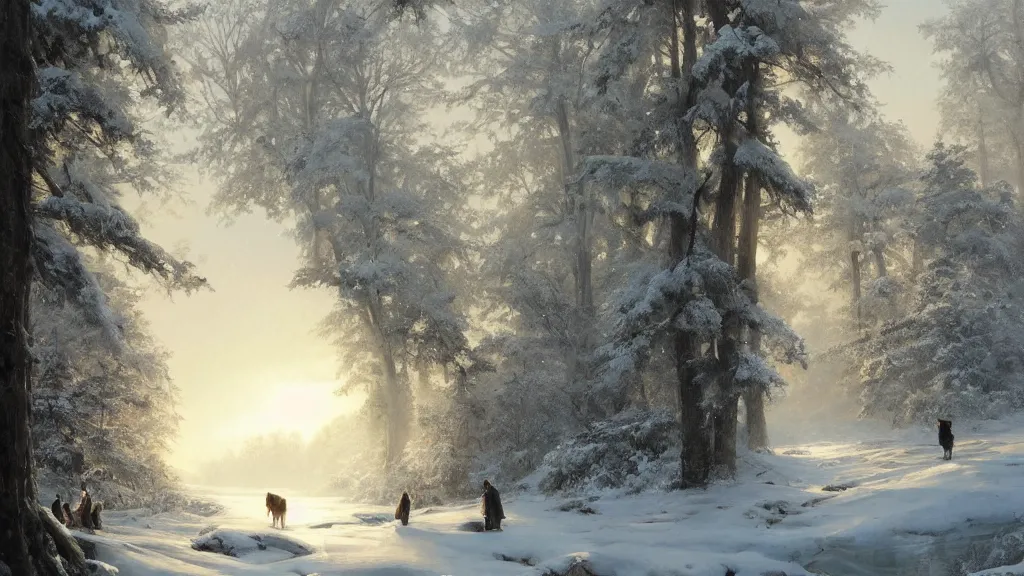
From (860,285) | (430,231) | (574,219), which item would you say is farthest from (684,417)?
(860,285)

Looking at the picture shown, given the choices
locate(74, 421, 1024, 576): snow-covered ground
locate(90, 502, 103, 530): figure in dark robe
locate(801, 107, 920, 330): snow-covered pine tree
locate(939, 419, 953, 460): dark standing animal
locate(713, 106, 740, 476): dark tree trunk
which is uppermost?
locate(801, 107, 920, 330): snow-covered pine tree

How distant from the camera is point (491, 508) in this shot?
13.9 m

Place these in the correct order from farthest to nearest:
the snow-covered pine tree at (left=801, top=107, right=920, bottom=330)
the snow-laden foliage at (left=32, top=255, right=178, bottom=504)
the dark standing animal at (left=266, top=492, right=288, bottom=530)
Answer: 1. the snow-covered pine tree at (left=801, top=107, right=920, bottom=330)
2. the snow-laden foliage at (left=32, top=255, right=178, bottom=504)
3. the dark standing animal at (left=266, top=492, right=288, bottom=530)

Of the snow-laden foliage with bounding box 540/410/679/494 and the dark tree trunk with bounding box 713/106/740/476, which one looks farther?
the snow-laden foliage with bounding box 540/410/679/494

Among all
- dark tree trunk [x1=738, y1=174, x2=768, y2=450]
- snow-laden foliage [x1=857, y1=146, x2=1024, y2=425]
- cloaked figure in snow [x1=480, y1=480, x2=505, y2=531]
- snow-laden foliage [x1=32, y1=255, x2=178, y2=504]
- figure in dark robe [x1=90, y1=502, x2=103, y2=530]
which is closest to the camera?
figure in dark robe [x1=90, y1=502, x2=103, y2=530]

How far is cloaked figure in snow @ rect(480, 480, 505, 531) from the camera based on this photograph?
13.8m

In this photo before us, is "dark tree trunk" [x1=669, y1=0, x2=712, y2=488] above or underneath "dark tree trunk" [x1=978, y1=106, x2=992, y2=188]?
underneath

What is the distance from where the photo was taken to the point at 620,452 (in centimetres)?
1848

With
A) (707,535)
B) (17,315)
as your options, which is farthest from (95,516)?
(707,535)

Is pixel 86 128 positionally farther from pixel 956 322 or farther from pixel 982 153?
pixel 982 153

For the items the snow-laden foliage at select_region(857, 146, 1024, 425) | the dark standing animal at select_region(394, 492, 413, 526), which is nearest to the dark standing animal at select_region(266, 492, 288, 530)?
the dark standing animal at select_region(394, 492, 413, 526)

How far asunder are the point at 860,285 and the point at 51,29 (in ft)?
103

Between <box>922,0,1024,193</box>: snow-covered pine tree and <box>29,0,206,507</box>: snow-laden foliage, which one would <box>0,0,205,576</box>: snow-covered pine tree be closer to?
<box>29,0,206,507</box>: snow-laden foliage

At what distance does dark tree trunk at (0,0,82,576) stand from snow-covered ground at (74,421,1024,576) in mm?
1924
